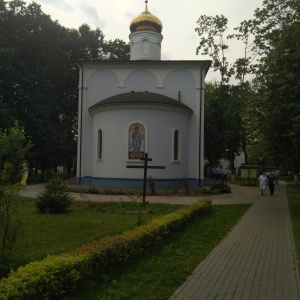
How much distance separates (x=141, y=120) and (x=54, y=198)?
32.9 ft

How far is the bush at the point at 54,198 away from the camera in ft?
42.2

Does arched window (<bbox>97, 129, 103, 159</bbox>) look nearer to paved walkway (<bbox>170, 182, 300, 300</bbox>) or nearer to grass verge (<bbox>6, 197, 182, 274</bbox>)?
grass verge (<bbox>6, 197, 182, 274</bbox>)

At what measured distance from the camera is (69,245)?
26.5ft

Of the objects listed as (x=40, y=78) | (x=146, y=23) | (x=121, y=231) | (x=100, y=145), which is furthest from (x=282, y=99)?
(x=40, y=78)

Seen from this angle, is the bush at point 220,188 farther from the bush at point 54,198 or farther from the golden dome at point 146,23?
the golden dome at point 146,23

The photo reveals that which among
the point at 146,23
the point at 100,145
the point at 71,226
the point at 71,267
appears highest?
the point at 146,23

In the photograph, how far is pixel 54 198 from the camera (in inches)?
513

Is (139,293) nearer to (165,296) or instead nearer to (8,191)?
(165,296)

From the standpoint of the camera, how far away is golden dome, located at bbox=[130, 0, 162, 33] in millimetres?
27906

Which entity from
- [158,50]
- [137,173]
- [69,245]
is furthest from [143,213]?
[158,50]

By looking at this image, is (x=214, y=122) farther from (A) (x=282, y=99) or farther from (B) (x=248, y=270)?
(B) (x=248, y=270)

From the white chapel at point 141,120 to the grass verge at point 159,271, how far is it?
1190cm

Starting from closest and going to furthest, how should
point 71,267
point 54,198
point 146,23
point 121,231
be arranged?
point 71,267
point 121,231
point 54,198
point 146,23

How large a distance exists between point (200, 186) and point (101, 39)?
71.2ft
